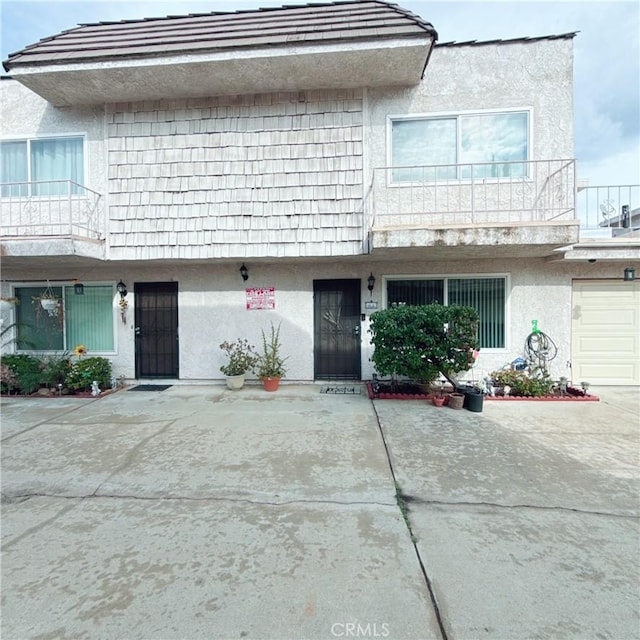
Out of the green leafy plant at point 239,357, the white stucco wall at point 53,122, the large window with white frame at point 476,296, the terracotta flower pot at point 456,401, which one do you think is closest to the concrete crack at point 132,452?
the green leafy plant at point 239,357

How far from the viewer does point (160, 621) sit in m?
1.75

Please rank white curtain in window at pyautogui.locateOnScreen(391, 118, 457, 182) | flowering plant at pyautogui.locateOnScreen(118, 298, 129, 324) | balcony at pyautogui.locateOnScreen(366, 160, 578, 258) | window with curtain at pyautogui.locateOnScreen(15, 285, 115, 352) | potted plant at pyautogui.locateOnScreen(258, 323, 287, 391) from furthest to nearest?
window with curtain at pyautogui.locateOnScreen(15, 285, 115, 352) < flowering plant at pyautogui.locateOnScreen(118, 298, 129, 324) < potted plant at pyautogui.locateOnScreen(258, 323, 287, 391) < white curtain in window at pyautogui.locateOnScreen(391, 118, 457, 182) < balcony at pyautogui.locateOnScreen(366, 160, 578, 258)

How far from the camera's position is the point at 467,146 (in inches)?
241

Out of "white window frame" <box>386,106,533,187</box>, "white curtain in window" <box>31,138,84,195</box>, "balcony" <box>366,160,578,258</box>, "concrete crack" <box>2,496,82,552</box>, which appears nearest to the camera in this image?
"concrete crack" <box>2,496,82,552</box>

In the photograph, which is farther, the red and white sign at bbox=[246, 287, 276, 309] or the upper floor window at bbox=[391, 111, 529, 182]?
the red and white sign at bbox=[246, 287, 276, 309]

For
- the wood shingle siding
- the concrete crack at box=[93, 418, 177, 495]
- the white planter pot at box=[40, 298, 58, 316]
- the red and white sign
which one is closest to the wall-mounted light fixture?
the wood shingle siding

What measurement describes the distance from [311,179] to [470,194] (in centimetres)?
284

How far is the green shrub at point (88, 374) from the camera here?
6457 millimetres

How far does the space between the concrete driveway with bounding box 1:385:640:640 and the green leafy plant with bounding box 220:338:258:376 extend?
2.15 metres

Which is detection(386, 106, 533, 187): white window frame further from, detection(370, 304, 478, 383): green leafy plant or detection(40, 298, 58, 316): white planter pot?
detection(40, 298, 58, 316): white planter pot

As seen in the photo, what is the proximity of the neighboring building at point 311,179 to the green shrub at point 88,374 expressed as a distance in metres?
1.37

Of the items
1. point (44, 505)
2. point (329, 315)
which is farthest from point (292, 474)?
point (329, 315)

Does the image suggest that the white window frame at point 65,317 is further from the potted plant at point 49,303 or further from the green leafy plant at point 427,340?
the green leafy plant at point 427,340

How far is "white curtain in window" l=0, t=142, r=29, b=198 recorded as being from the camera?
22.3 ft
